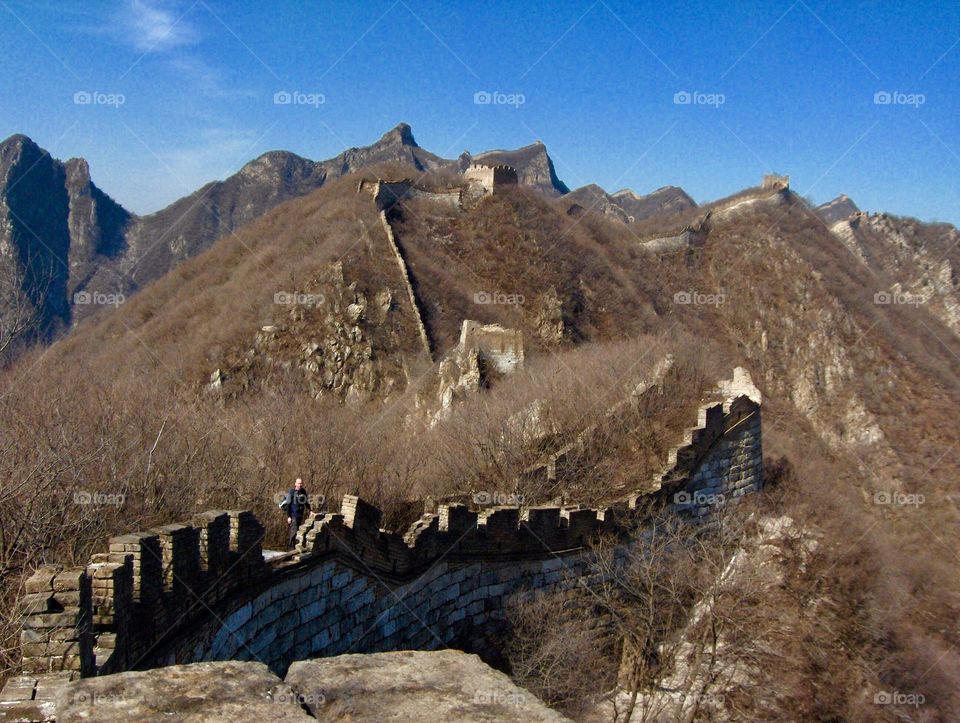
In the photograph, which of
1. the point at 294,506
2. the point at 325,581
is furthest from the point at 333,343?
the point at 325,581

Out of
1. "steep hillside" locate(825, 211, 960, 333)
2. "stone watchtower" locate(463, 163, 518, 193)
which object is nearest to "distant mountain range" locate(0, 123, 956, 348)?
"steep hillside" locate(825, 211, 960, 333)

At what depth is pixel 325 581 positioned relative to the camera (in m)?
11.3

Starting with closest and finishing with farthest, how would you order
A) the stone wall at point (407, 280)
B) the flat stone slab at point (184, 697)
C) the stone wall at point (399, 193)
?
1. the flat stone slab at point (184, 697)
2. the stone wall at point (407, 280)
3. the stone wall at point (399, 193)

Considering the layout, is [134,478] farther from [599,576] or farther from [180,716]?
[180,716]

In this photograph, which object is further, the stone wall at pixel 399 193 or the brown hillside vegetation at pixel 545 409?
the stone wall at pixel 399 193

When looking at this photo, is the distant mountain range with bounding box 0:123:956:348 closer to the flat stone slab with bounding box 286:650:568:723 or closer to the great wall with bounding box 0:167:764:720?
the great wall with bounding box 0:167:764:720

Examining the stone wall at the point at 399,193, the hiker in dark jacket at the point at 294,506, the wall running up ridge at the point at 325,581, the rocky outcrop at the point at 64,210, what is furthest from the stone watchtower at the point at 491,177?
the hiker in dark jacket at the point at 294,506

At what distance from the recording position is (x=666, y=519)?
1822cm

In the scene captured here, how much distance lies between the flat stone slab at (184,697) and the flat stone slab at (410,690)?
12cm

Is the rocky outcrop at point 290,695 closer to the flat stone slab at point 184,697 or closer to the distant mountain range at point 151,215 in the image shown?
the flat stone slab at point 184,697

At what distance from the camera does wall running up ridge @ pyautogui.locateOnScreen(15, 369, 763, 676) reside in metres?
6.78

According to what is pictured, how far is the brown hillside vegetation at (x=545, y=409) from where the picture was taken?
45.6 ft

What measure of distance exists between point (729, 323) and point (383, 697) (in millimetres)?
59617

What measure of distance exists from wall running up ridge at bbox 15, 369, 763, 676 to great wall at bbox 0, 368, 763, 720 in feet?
0.06
